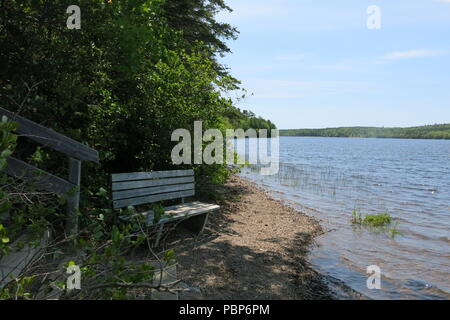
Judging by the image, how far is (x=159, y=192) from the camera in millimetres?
5727

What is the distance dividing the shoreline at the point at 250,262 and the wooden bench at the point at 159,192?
1.23 feet

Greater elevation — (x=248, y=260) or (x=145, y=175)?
(x=145, y=175)

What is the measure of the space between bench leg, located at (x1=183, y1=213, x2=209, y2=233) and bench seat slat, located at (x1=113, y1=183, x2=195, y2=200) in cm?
56

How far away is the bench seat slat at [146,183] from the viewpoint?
4930 millimetres

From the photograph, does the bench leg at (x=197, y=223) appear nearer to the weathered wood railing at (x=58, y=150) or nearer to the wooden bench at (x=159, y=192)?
the wooden bench at (x=159, y=192)

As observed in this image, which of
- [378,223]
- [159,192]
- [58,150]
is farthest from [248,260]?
[378,223]

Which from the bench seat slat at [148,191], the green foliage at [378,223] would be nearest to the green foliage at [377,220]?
the green foliage at [378,223]

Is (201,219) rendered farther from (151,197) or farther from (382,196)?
(382,196)

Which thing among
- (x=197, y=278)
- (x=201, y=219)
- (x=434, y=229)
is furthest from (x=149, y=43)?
(x=434, y=229)

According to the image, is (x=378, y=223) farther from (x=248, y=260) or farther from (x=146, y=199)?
(x=146, y=199)

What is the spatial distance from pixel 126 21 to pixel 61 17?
3.07ft

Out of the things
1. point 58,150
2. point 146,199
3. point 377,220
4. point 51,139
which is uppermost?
point 51,139

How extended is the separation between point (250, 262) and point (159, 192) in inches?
68.6

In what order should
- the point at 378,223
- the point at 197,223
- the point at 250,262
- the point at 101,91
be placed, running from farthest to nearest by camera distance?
1. the point at 378,223
2. the point at 197,223
3. the point at 101,91
4. the point at 250,262
